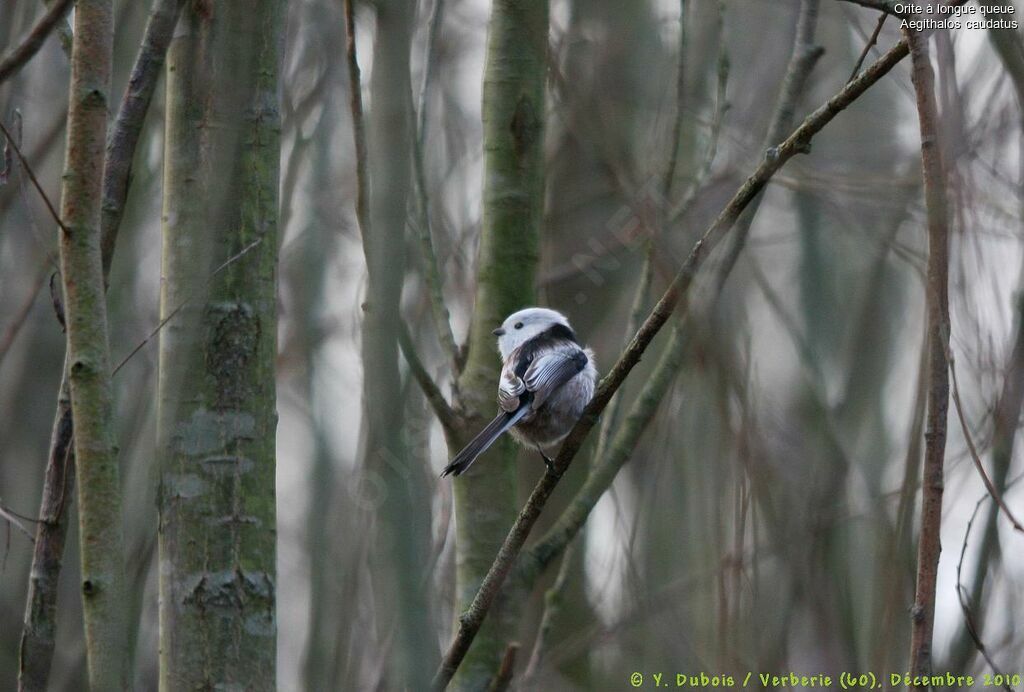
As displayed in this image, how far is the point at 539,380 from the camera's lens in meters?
3.36

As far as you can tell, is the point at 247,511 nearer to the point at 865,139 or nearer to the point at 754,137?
the point at 754,137

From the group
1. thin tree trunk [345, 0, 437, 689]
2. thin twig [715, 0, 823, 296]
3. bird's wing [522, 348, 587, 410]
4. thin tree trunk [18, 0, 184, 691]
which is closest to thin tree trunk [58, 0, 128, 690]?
thin tree trunk [18, 0, 184, 691]

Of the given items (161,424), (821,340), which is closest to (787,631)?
(161,424)

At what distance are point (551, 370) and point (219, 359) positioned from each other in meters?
1.35

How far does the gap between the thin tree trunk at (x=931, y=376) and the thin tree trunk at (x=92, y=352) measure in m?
1.38

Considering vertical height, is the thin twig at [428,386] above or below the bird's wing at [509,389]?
below

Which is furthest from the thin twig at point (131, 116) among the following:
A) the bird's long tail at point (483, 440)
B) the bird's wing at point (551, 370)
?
the bird's wing at point (551, 370)

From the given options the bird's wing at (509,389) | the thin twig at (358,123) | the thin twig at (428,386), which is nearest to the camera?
the thin twig at (428,386)

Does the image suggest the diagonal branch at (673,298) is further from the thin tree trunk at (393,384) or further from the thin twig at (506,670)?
the thin tree trunk at (393,384)

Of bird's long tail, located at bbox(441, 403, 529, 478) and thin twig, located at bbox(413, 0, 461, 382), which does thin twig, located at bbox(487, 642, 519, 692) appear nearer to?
bird's long tail, located at bbox(441, 403, 529, 478)

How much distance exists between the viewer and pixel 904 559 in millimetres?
2154

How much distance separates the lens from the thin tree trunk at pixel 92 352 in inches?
72.5

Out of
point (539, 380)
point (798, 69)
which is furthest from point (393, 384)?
point (798, 69)

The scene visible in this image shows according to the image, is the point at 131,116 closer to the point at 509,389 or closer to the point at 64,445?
the point at 64,445
